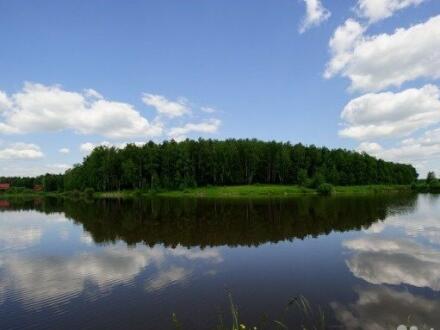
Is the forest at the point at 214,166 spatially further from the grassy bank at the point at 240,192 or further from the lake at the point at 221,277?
the lake at the point at 221,277

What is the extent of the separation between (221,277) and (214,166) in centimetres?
10778

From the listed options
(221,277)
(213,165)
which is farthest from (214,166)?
(221,277)

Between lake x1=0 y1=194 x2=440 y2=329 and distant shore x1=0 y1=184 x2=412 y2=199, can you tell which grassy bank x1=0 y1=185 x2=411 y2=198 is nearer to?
distant shore x1=0 y1=184 x2=412 y2=199

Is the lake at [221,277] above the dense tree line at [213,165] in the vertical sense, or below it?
below

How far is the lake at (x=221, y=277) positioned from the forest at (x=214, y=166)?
8606 centimetres

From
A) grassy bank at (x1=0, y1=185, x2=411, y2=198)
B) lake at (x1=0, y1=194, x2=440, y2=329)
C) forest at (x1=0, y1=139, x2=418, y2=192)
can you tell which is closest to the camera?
lake at (x1=0, y1=194, x2=440, y2=329)

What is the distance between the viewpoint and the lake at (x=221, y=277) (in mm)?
15750

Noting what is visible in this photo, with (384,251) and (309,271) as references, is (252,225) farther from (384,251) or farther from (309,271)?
(309,271)

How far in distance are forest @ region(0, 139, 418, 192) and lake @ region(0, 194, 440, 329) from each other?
8606 centimetres

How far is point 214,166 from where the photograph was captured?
130 meters

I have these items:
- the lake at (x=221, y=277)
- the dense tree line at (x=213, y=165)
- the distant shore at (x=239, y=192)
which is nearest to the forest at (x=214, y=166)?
the dense tree line at (x=213, y=165)

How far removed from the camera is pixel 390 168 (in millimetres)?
175875

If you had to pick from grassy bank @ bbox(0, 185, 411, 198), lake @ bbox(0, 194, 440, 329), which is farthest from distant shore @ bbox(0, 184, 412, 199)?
lake @ bbox(0, 194, 440, 329)

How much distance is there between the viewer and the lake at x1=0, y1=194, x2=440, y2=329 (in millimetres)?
15750
